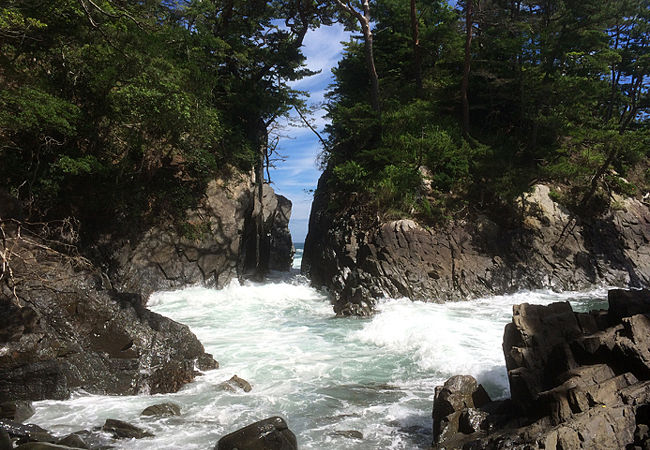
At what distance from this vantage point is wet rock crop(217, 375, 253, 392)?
574cm

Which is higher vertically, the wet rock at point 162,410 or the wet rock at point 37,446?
the wet rock at point 37,446

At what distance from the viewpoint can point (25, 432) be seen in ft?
13.1

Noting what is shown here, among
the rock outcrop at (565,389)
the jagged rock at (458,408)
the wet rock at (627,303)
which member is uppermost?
the wet rock at (627,303)

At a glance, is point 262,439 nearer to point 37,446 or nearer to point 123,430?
point 123,430

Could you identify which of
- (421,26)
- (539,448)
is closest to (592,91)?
(421,26)

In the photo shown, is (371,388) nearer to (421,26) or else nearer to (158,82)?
(158,82)

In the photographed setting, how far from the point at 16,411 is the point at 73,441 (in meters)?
1.19

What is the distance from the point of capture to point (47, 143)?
9.59 metres

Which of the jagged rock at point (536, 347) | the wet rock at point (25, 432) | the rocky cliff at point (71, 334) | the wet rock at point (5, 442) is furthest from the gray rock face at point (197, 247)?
the jagged rock at point (536, 347)

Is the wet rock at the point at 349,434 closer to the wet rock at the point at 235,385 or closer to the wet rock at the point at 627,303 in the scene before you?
the wet rock at the point at 235,385

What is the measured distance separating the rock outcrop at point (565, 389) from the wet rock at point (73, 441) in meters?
3.56

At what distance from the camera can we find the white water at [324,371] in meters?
4.59

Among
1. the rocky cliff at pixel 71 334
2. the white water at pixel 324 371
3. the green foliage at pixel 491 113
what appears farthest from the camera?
the green foliage at pixel 491 113

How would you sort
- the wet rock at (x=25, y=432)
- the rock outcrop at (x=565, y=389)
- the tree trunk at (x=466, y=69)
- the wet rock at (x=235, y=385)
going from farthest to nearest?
the tree trunk at (x=466, y=69), the wet rock at (x=235, y=385), the wet rock at (x=25, y=432), the rock outcrop at (x=565, y=389)
